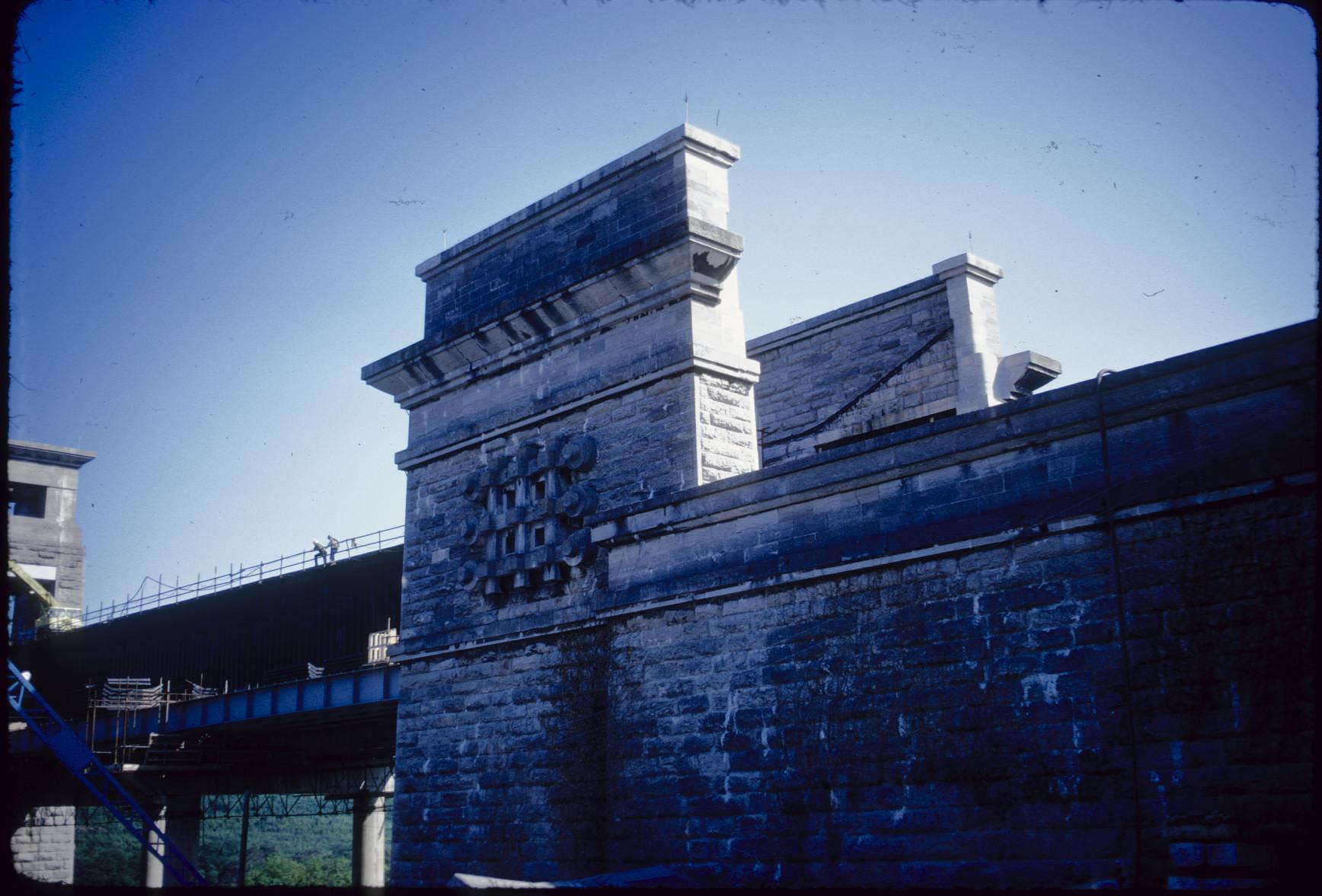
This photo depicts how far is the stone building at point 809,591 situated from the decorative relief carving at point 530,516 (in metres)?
0.05

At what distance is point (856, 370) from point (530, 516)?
23.1ft

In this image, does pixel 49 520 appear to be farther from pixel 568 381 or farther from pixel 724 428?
pixel 724 428

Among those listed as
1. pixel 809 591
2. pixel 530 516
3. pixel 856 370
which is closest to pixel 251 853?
pixel 856 370

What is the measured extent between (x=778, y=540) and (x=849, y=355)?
8.73 m

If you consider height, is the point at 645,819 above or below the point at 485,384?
below

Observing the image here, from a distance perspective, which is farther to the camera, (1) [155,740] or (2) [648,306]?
(1) [155,740]

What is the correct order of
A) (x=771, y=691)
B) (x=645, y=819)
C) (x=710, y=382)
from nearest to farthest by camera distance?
(x=771, y=691), (x=645, y=819), (x=710, y=382)

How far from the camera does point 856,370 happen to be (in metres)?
19.4

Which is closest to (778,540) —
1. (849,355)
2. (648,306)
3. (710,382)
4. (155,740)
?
(710,382)

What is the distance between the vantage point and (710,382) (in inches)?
535

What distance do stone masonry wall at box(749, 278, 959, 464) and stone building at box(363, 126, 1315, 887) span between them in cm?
14

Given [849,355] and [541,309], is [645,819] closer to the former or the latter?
[541,309]

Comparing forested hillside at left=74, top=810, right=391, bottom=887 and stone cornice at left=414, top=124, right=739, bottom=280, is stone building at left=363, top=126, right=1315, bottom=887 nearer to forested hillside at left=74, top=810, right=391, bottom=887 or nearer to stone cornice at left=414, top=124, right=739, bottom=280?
stone cornice at left=414, top=124, right=739, bottom=280

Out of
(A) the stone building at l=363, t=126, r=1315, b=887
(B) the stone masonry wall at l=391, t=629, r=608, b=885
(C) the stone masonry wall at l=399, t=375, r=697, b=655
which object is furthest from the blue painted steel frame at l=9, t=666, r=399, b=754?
(A) the stone building at l=363, t=126, r=1315, b=887
